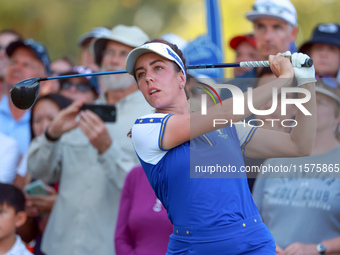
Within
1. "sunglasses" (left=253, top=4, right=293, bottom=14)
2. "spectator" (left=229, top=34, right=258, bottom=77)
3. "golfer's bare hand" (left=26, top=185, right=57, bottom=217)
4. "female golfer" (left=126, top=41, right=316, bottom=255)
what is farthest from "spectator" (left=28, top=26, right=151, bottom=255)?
"spectator" (left=229, top=34, right=258, bottom=77)

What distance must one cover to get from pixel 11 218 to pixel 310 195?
8.50 feet

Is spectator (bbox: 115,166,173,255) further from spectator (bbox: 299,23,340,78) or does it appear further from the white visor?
spectator (bbox: 299,23,340,78)

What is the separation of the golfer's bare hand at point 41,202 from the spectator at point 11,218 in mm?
171

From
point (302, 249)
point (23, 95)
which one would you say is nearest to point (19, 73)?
point (23, 95)

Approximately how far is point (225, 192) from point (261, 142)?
1.63 feet

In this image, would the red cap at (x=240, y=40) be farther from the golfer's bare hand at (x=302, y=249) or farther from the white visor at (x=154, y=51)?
the white visor at (x=154, y=51)

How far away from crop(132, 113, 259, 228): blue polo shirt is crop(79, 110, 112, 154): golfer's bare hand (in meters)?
1.70

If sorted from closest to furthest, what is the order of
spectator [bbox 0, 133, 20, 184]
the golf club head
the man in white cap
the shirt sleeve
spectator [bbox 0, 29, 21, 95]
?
the shirt sleeve → the golf club head → the man in white cap → spectator [bbox 0, 133, 20, 184] → spectator [bbox 0, 29, 21, 95]

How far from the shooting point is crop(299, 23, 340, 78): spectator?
6.03m

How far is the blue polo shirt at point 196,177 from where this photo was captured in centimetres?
380

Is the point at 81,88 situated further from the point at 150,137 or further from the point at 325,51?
the point at 150,137

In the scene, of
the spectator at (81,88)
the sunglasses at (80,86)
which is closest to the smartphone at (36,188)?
the spectator at (81,88)

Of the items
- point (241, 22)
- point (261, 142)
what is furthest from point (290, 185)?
point (241, 22)

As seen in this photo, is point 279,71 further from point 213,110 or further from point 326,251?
point 326,251
